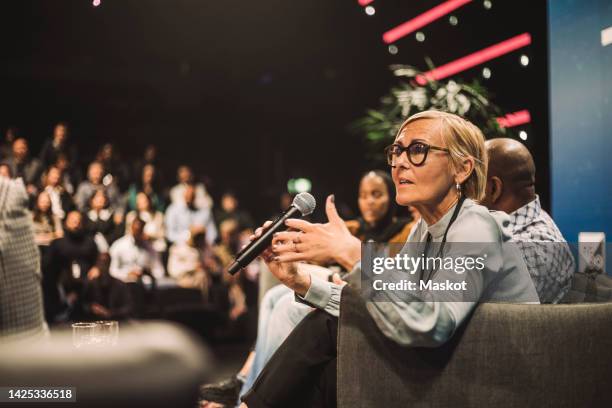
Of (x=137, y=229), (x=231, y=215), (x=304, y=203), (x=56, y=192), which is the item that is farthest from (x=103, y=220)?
(x=304, y=203)

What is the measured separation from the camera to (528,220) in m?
2.09

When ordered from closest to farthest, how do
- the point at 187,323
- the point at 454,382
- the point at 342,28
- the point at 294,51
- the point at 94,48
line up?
the point at 454,382
the point at 187,323
the point at 342,28
the point at 94,48
the point at 294,51

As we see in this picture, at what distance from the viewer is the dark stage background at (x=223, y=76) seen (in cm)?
719

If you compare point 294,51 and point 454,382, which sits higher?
point 294,51

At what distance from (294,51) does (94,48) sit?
Answer: 303 cm

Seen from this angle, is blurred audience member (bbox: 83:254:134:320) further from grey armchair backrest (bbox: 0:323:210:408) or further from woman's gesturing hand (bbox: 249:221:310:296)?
grey armchair backrest (bbox: 0:323:210:408)

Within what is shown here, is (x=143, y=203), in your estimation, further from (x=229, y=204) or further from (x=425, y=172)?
(x=425, y=172)

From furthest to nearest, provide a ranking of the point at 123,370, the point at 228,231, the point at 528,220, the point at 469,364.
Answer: the point at 228,231 → the point at 528,220 → the point at 469,364 → the point at 123,370

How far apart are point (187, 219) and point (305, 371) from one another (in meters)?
5.41

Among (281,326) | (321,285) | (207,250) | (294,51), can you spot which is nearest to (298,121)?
(294,51)

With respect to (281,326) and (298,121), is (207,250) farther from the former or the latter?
(298,121)

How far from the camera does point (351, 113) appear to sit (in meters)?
10.4

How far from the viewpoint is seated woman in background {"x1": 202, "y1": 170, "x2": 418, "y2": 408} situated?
258 cm

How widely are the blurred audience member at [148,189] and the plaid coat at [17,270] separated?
4650mm
